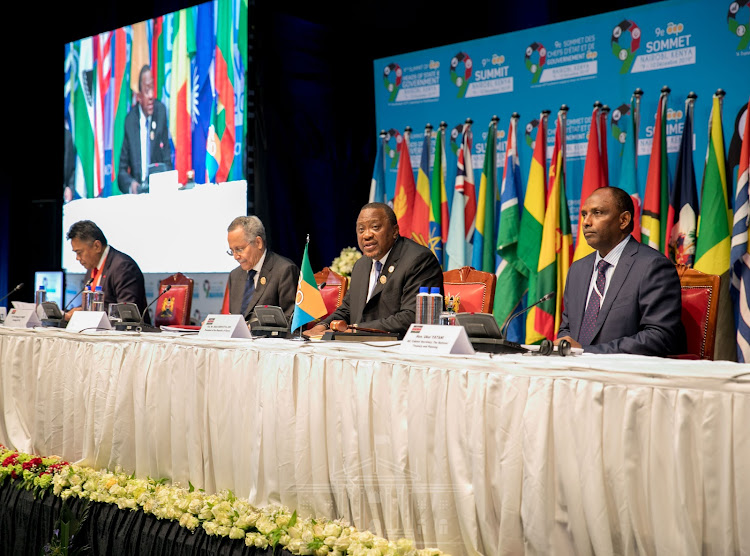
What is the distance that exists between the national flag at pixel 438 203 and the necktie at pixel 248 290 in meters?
1.62

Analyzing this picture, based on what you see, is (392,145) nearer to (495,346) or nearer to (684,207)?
(684,207)

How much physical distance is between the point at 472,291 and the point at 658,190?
1.50m

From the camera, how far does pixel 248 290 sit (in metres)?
4.11

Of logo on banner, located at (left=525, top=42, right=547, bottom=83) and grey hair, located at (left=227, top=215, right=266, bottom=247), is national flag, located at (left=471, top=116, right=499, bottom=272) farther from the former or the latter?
grey hair, located at (left=227, top=215, right=266, bottom=247)

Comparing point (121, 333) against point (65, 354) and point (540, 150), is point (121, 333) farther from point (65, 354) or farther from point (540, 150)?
point (540, 150)

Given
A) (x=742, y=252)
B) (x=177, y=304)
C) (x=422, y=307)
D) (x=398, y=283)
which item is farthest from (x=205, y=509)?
(x=742, y=252)

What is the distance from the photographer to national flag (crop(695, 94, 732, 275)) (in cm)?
412

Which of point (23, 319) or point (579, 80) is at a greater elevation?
point (579, 80)

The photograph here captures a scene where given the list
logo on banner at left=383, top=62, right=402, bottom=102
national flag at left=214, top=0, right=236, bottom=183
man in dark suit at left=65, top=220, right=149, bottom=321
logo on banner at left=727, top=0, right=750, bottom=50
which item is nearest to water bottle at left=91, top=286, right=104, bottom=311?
man in dark suit at left=65, top=220, right=149, bottom=321

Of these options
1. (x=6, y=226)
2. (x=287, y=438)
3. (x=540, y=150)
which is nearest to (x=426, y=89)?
(x=540, y=150)

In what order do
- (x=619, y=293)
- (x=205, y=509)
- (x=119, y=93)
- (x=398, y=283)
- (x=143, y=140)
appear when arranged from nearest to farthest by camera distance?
(x=205, y=509)
(x=619, y=293)
(x=398, y=283)
(x=143, y=140)
(x=119, y=93)

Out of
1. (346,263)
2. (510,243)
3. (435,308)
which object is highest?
(510,243)

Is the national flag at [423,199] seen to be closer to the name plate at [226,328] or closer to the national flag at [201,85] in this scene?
the national flag at [201,85]

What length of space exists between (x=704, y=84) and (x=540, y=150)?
0.99 metres
